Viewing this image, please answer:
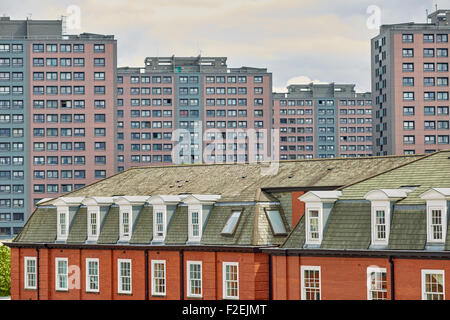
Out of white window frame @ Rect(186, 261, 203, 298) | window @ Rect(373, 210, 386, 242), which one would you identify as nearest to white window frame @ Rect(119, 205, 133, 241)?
white window frame @ Rect(186, 261, 203, 298)

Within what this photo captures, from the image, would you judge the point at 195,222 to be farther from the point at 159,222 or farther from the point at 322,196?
the point at 322,196

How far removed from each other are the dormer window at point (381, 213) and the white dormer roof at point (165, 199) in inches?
689

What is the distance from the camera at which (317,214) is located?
50875 mm

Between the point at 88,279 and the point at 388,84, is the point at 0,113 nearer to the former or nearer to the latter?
the point at 388,84

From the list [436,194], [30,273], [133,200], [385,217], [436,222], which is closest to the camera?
[436,194]

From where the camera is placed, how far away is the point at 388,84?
18012cm

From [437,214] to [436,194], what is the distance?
3.60ft

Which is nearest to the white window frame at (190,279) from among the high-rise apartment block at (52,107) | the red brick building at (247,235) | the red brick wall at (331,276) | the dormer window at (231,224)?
the red brick building at (247,235)

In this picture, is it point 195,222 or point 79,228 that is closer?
point 195,222

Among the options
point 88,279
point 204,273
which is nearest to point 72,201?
point 88,279

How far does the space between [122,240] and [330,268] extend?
1995cm

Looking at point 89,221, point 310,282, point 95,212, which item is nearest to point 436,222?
point 310,282

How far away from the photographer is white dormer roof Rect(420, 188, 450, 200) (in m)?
45.4

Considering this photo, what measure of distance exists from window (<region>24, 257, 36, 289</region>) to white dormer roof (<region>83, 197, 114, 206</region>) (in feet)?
24.3
